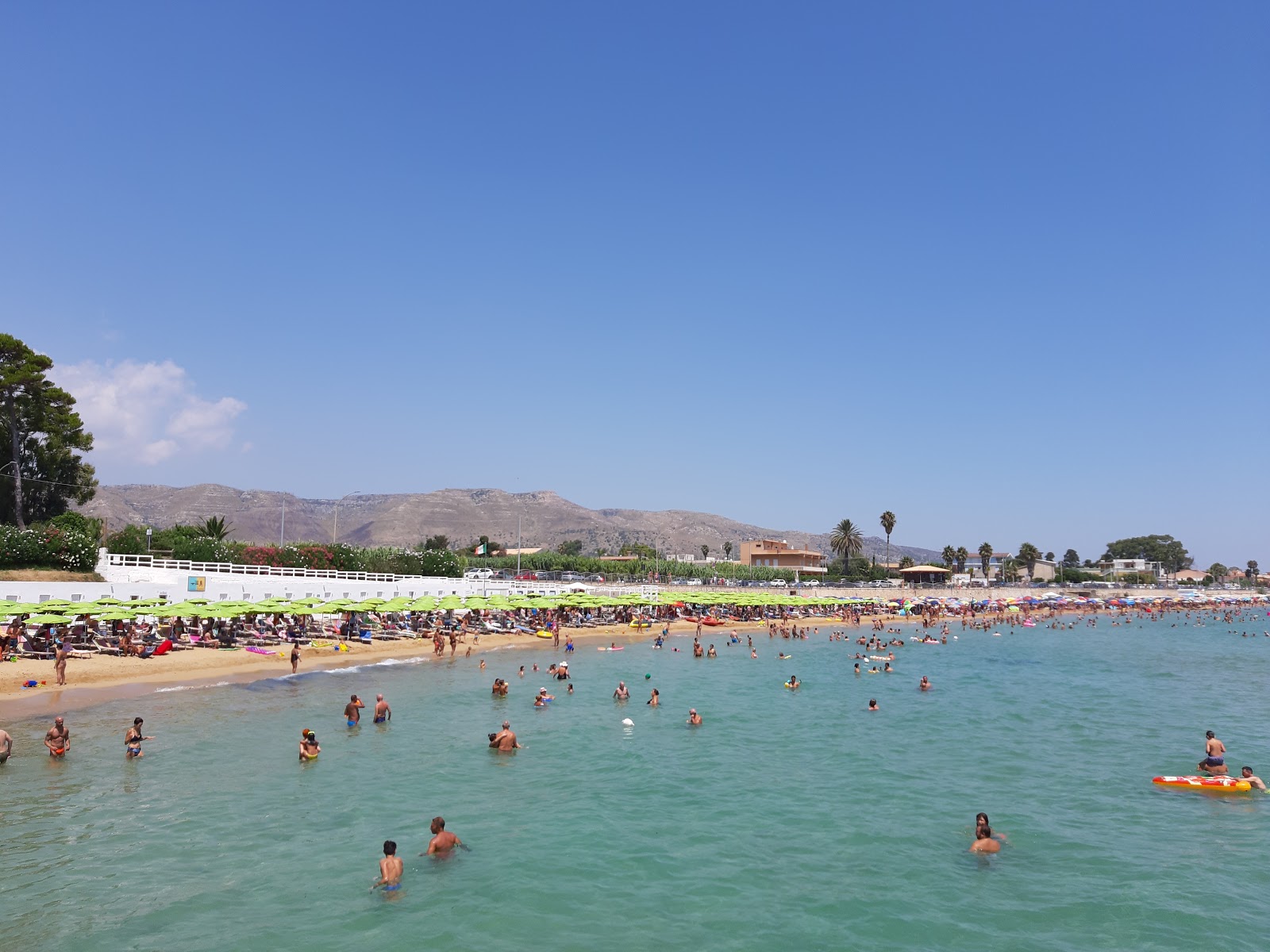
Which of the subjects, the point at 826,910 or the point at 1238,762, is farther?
the point at 1238,762

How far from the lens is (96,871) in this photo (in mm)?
13875

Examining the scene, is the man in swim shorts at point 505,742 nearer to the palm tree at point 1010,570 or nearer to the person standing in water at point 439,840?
the person standing in water at point 439,840

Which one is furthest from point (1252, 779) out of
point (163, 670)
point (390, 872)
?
point (163, 670)

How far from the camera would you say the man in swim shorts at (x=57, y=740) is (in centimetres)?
1973

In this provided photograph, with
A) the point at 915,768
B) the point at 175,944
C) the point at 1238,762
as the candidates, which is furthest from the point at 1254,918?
the point at 175,944

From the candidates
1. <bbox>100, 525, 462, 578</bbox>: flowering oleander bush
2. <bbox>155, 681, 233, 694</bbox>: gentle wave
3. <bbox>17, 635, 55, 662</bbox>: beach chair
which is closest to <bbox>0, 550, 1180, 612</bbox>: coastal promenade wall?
<bbox>100, 525, 462, 578</bbox>: flowering oleander bush

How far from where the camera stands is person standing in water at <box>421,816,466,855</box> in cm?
1516

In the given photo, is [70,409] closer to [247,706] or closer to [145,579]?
[145,579]

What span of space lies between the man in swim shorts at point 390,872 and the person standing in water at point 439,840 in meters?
1.26

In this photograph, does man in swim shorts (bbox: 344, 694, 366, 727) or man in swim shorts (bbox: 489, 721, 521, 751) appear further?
man in swim shorts (bbox: 344, 694, 366, 727)

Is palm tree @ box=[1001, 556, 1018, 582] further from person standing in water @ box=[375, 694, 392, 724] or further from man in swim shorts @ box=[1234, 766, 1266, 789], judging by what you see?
person standing in water @ box=[375, 694, 392, 724]

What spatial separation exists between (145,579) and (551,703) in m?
28.5

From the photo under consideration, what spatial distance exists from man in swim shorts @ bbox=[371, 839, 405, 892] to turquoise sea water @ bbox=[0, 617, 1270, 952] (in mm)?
214

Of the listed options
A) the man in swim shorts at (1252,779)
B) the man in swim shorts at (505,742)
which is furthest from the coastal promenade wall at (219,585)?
the man in swim shorts at (1252,779)
